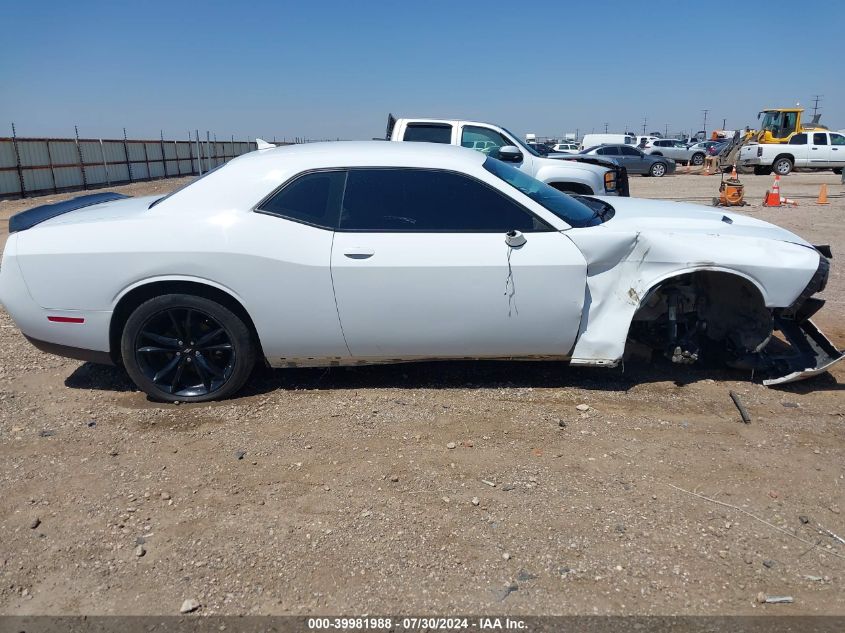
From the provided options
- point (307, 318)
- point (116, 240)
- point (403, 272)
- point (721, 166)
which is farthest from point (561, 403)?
point (721, 166)

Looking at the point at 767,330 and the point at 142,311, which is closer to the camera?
the point at 142,311

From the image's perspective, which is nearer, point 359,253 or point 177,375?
point 359,253

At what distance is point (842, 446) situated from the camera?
354 cm

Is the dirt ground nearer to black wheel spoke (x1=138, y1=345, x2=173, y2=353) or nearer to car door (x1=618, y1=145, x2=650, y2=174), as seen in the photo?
black wheel spoke (x1=138, y1=345, x2=173, y2=353)

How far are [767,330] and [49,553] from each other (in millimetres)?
4320

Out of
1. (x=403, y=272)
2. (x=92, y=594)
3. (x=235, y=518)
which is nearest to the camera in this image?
(x=92, y=594)

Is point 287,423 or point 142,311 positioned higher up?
point 142,311

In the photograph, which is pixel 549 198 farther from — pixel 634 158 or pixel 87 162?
pixel 634 158

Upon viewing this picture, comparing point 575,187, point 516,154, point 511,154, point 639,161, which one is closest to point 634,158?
point 639,161

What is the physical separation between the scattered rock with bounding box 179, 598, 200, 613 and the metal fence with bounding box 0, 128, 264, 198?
2248 cm

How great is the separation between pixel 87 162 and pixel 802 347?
26.9 m

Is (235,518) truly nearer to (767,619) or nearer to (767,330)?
(767,619)

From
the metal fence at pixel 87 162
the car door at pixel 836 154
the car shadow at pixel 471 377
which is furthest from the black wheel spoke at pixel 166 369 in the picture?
the car door at pixel 836 154

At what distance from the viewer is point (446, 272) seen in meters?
3.87
